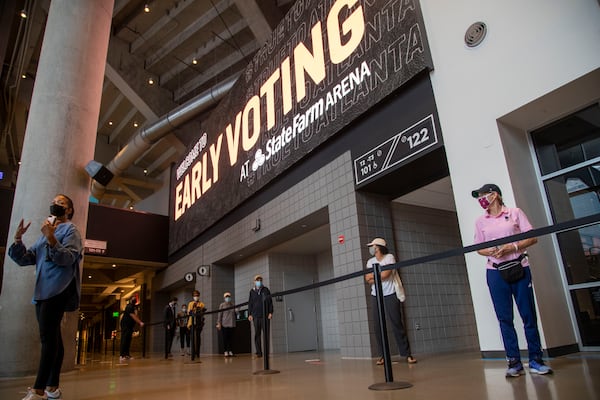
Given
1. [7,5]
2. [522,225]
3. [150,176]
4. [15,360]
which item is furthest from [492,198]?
[150,176]

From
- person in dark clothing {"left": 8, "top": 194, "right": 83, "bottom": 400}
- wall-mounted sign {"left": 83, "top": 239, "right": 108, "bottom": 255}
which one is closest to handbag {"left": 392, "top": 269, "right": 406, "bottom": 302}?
person in dark clothing {"left": 8, "top": 194, "right": 83, "bottom": 400}

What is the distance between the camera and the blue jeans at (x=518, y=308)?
2.74 metres

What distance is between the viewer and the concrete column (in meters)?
5.28

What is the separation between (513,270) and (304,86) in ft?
17.9

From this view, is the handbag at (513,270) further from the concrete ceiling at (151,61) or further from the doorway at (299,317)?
the doorway at (299,317)

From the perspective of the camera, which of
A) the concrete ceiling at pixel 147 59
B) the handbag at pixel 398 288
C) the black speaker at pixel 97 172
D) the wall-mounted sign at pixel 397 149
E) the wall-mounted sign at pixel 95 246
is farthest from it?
the wall-mounted sign at pixel 95 246

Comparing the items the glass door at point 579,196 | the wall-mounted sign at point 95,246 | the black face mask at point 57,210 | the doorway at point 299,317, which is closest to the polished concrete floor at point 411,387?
the glass door at point 579,196

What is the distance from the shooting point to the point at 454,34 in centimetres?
476

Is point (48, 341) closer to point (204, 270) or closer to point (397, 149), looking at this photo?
point (397, 149)

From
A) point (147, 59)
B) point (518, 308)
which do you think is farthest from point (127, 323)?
point (147, 59)

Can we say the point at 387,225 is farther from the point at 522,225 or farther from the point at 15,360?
the point at 15,360

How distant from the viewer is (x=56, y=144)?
623 centimetres

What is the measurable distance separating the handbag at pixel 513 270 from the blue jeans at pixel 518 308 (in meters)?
0.04

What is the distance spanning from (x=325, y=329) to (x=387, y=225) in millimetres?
5277
